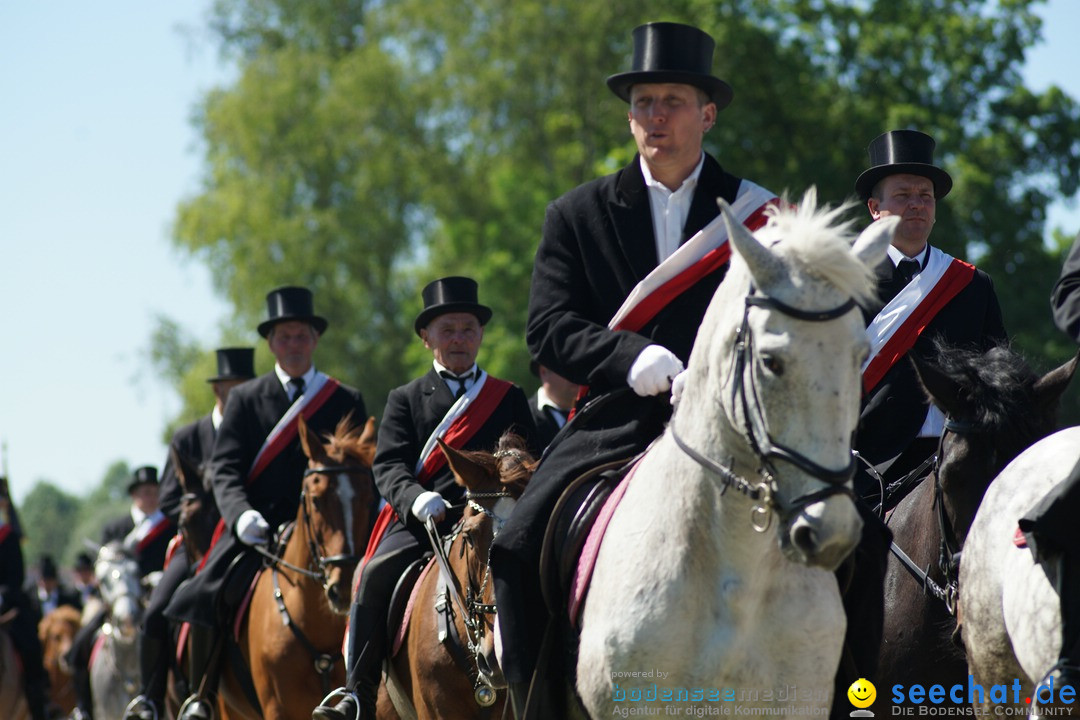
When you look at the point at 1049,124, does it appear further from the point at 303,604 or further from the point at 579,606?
the point at 579,606

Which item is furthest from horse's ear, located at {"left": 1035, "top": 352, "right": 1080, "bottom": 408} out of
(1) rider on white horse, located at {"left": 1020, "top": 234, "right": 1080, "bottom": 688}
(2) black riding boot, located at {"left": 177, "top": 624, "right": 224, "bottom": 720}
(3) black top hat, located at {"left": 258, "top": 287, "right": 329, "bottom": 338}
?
(2) black riding boot, located at {"left": 177, "top": 624, "right": 224, "bottom": 720}

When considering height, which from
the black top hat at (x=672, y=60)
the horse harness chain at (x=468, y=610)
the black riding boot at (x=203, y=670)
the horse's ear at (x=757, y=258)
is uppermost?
the black top hat at (x=672, y=60)

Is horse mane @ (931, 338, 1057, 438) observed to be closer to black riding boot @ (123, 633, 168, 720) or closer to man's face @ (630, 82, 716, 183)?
man's face @ (630, 82, 716, 183)

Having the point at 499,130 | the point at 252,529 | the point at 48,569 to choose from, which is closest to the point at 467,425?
the point at 252,529

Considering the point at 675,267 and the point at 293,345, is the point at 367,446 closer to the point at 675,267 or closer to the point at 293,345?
the point at 293,345

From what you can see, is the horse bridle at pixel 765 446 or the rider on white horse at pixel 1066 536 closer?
the horse bridle at pixel 765 446

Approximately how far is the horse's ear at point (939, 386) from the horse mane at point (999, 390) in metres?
0.03

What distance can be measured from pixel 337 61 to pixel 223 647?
3076 centimetres

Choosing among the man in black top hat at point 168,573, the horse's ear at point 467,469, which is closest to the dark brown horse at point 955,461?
the horse's ear at point 467,469

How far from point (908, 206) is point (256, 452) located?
5.62 metres

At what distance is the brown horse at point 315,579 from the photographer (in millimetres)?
9852

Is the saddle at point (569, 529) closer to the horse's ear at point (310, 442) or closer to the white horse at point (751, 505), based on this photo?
the white horse at point (751, 505)

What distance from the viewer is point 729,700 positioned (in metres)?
5.10

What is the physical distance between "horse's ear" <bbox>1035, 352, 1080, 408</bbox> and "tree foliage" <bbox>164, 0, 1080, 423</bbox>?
20.5 m
